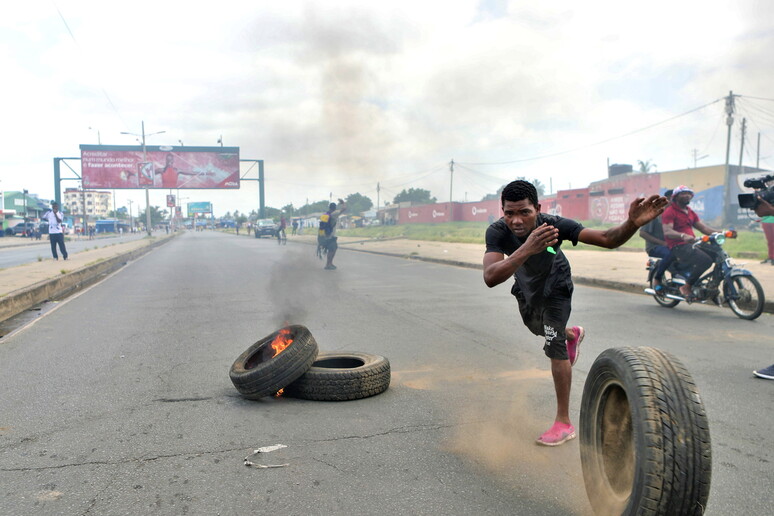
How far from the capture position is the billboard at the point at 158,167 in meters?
47.2

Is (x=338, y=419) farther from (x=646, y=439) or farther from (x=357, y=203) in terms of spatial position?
(x=357, y=203)

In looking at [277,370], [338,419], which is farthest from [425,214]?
[338,419]

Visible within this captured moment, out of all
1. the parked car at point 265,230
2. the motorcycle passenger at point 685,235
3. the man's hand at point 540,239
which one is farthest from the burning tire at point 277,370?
the parked car at point 265,230

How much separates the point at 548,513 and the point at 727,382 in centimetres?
280

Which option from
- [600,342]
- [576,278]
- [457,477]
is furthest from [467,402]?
[576,278]

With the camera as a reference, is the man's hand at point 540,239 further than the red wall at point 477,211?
No

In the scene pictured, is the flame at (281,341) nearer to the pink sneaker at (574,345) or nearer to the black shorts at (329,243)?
the pink sneaker at (574,345)

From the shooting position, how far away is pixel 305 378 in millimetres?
4004

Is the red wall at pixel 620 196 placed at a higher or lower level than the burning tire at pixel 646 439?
higher

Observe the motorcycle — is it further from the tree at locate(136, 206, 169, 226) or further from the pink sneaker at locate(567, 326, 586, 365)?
the tree at locate(136, 206, 169, 226)

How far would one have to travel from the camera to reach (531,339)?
6.02 meters

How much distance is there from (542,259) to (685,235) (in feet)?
17.1

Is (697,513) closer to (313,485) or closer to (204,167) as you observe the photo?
(313,485)

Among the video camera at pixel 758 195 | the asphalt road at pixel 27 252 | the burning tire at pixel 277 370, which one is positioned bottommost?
A: the asphalt road at pixel 27 252
